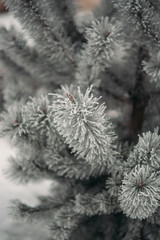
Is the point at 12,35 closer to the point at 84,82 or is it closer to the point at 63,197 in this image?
the point at 84,82

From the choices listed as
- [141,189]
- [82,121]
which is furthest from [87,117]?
[141,189]

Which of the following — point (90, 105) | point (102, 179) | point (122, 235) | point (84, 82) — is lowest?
point (122, 235)

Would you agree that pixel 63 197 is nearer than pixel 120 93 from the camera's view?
Yes

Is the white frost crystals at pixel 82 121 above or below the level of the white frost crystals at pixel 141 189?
above

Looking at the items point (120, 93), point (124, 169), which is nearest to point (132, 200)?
point (124, 169)

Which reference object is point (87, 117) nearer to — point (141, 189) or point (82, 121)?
point (82, 121)

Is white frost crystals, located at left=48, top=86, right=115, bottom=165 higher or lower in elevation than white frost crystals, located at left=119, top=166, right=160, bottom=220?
higher

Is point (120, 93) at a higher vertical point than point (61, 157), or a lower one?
higher

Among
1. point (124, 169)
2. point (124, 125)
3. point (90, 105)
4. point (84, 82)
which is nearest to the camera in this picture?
Answer: point (90, 105)
